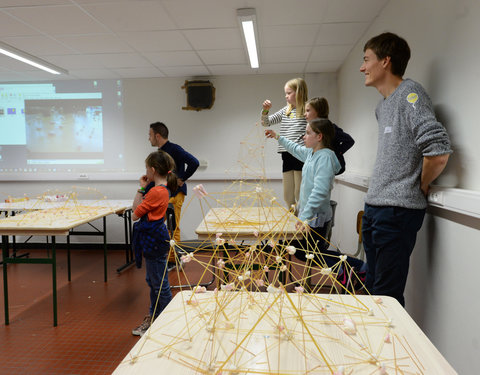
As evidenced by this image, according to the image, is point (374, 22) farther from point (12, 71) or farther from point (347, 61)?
point (12, 71)

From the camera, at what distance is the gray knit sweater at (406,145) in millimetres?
1461

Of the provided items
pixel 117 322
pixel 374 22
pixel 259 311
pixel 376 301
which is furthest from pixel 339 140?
pixel 117 322

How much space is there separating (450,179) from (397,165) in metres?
0.29

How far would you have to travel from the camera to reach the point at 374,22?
2865 millimetres

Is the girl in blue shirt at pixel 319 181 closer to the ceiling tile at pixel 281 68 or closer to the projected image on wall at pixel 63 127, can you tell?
the ceiling tile at pixel 281 68

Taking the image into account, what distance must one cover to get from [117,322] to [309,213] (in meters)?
1.79

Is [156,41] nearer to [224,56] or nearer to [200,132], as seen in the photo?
[224,56]

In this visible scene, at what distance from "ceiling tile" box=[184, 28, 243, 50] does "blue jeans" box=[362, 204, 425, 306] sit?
228 cm

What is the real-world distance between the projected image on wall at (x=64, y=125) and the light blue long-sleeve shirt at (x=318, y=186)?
3759 millimetres

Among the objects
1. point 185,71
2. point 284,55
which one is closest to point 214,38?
point 284,55

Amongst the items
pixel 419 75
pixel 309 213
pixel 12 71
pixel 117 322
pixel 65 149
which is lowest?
pixel 117 322

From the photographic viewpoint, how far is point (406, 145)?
1.55m

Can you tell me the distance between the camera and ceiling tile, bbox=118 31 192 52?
10.2 ft

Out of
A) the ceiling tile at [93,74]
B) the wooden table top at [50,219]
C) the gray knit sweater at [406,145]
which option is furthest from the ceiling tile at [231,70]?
the gray knit sweater at [406,145]
